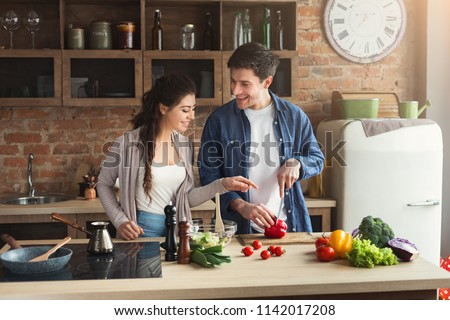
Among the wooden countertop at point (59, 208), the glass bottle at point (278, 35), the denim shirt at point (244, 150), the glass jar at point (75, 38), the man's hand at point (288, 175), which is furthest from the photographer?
the glass bottle at point (278, 35)

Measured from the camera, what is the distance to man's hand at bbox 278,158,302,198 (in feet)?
9.15

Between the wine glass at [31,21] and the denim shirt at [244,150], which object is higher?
the wine glass at [31,21]

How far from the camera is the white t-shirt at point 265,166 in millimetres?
3020

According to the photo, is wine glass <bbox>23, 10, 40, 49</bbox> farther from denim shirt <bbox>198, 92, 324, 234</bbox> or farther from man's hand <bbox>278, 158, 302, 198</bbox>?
man's hand <bbox>278, 158, 302, 198</bbox>

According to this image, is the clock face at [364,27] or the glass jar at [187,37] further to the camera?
the clock face at [364,27]

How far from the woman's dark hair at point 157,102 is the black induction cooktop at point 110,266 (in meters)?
0.62

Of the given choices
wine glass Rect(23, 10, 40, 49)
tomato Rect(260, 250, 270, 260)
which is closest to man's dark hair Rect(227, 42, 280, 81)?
tomato Rect(260, 250, 270, 260)

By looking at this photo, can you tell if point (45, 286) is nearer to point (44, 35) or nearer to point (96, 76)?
point (96, 76)

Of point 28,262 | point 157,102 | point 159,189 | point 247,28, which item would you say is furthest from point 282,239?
point 247,28

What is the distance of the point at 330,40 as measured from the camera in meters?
4.48

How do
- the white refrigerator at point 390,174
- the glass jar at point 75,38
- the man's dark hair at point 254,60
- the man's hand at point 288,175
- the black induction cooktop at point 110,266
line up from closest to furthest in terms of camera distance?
the black induction cooktop at point 110,266 < the man's hand at point 288,175 < the man's dark hair at point 254,60 < the white refrigerator at point 390,174 < the glass jar at point 75,38

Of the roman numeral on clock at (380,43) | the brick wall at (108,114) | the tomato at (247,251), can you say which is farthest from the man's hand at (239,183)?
the roman numeral on clock at (380,43)

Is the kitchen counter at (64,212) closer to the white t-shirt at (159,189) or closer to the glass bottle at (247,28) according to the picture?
the white t-shirt at (159,189)
